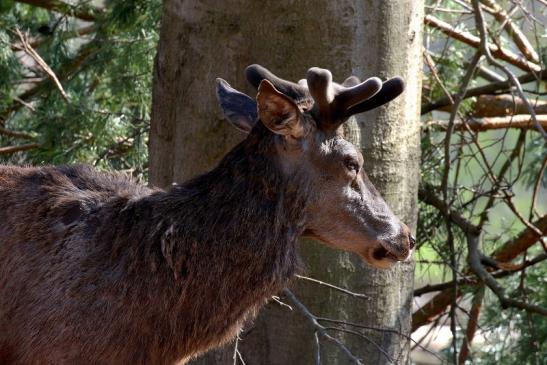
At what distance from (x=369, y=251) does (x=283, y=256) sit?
1.21ft

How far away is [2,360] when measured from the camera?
4.13 metres

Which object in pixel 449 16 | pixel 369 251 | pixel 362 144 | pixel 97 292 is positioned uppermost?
pixel 449 16

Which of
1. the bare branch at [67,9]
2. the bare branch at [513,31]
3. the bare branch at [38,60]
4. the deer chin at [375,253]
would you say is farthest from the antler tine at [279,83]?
the bare branch at [67,9]

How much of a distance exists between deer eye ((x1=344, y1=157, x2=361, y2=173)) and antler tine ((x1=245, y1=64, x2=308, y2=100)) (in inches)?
12.8

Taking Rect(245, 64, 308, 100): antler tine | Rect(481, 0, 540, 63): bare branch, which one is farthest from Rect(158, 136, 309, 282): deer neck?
Rect(481, 0, 540, 63): bare branch

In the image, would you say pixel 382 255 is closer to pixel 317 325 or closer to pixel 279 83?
pixel 317 325

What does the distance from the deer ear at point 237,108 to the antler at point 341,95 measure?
36cm

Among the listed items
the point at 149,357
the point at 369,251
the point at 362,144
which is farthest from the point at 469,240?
the point at 149,357

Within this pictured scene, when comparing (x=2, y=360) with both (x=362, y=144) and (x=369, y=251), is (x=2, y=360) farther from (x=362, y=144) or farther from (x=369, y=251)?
(x=362, y=144)

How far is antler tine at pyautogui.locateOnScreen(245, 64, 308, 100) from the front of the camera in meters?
4.07

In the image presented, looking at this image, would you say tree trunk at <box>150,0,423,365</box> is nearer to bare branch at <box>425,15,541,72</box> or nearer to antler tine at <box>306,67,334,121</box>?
antler tine at <box>306,67,334,121</box>

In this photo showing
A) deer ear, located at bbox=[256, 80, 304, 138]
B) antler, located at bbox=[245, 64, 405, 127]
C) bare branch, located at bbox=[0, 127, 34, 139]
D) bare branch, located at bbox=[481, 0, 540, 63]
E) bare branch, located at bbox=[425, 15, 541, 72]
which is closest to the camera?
deer ear, located at bbox=[256, 80, 304, 138]

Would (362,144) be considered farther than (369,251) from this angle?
Yes

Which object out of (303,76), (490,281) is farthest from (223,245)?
(490,281)
